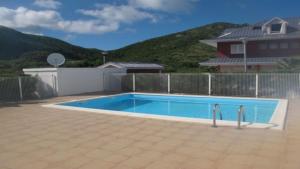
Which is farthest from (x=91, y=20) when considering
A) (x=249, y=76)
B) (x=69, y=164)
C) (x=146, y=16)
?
(x=69, y=164)

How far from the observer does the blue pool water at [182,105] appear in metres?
11.3

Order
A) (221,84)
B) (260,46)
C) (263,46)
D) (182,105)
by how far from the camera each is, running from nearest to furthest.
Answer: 1. (182,105)
2. (221,84)
3. (263,46)
4. (260,46)

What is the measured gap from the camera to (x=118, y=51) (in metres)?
46.8

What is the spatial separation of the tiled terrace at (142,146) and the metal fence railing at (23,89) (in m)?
6.79

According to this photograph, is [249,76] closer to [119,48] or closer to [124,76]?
[124,76]

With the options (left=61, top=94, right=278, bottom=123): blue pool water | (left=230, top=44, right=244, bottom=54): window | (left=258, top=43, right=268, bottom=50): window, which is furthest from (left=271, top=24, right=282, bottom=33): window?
(left=61, top=94, right=278, bottom=123): blue pool water

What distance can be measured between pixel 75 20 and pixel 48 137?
23.0m

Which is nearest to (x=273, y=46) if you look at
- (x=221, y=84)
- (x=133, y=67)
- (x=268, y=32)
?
(x=268, y=32)

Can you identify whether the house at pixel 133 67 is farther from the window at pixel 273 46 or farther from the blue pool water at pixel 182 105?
the window at pixel 273 46

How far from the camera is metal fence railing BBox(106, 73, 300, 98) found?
13.5 m

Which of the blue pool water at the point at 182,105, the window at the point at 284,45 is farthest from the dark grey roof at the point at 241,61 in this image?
the blue pool water at the point at 182,105

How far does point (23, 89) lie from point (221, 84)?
1128 cm

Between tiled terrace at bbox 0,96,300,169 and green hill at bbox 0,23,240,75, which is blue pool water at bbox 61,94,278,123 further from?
green hill at bbox 0,23,240,75

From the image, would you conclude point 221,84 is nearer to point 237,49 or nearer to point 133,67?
point 237,49
